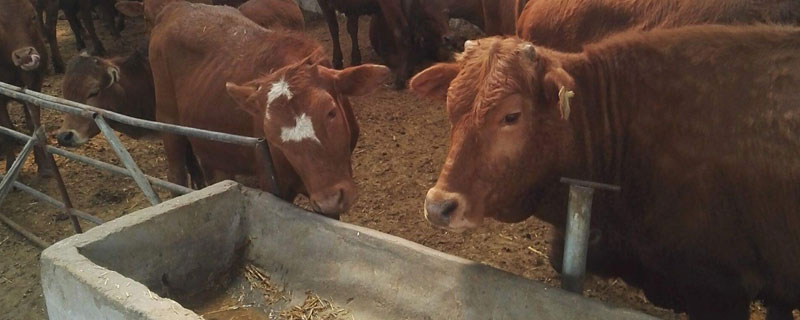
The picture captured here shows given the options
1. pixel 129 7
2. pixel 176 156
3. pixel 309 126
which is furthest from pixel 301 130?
pixel 129 7

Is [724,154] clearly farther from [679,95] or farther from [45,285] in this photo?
[45,285]

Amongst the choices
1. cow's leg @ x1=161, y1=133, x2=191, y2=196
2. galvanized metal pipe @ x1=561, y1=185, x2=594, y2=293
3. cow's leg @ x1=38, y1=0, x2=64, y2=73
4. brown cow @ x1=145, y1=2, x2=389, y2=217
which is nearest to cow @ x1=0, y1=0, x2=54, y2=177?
cow's leg @ x1=161, y1=133, x2=191, y2=196

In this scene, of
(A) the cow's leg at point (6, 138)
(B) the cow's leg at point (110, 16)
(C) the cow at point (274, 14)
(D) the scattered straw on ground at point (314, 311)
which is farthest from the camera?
(B) the cow's leg at point (110, 16)

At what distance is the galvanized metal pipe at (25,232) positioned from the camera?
487 cm

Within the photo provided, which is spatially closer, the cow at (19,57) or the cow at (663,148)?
the cow at (663,148)

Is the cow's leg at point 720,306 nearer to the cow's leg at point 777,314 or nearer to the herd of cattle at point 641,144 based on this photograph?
the herd of cattle at point 641,144

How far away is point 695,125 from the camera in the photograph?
96.3 inches

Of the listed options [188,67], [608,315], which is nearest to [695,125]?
[608,315]

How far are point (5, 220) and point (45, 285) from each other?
297 centimetres

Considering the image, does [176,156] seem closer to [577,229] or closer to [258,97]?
[258,97]

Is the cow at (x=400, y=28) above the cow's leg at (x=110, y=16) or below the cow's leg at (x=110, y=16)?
above

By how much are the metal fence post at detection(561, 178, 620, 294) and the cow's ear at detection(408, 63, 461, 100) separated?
788 millimetres

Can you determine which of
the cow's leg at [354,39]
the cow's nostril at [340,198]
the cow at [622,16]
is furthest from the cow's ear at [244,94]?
the cow's leg at [354,39]

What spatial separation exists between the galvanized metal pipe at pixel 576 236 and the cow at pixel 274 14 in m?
3.88
